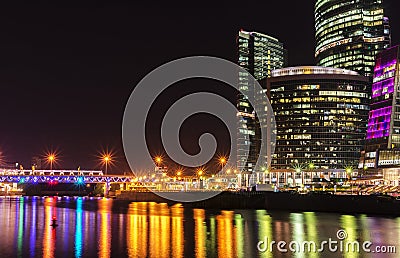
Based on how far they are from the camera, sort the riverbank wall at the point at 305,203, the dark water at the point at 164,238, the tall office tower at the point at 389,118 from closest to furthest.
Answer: the dark water at the point at 164,238
the riverbank wall at the point at 305,203
the tall office tower at the point at 389,118

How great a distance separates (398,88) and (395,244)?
485 feet

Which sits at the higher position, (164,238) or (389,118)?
(389,118)

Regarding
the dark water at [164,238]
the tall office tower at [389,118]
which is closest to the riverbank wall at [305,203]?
the dark water at [164,238]

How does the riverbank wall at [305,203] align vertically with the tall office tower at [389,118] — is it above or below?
below

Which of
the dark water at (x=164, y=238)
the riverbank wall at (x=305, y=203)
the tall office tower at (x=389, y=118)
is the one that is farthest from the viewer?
the tall office tower at (x=389, y=118)

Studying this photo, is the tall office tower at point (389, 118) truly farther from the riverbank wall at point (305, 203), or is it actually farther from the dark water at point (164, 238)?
the dark water at point (164, 238)

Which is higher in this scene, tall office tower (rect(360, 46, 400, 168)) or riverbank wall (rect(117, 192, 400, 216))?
tall office tower (rect(360, 46, 400, 168))

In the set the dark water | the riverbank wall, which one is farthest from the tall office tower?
the dark water

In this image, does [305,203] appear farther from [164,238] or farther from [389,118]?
[389,118]

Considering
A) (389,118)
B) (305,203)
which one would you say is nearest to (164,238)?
(305,203)

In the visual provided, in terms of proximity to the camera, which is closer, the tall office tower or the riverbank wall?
the riverbank wall

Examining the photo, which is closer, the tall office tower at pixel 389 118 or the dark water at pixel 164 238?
the dark water at pixel 164 238

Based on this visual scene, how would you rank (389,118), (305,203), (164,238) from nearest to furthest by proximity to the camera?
(164,238)
(305,203)
(389,118)

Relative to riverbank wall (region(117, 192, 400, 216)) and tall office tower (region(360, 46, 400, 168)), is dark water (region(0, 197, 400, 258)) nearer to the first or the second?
riverbank wall (region(117, 192, 400, 216))
